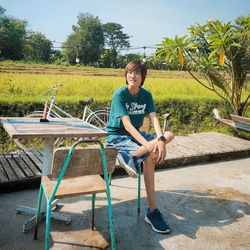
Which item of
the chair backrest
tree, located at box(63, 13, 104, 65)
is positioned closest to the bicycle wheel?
the chair backrest

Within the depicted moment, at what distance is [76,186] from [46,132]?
521 millimetres

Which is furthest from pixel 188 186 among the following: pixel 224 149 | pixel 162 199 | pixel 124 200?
pixel 224 149

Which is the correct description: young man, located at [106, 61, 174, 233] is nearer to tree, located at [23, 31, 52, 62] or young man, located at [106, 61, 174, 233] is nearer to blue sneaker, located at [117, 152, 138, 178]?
blue sneaker, located at [117, 152, 138, 178]

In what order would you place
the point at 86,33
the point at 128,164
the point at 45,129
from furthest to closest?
the point at 86,33
the point at 128,164
the point at 45,129

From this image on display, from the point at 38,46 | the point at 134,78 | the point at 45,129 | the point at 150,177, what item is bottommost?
the point at 150,177

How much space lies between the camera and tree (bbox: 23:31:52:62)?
61.2 m

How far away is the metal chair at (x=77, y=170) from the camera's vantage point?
228 centimetres

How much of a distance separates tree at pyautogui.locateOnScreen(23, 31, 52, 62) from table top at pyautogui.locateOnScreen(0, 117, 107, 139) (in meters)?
60.1

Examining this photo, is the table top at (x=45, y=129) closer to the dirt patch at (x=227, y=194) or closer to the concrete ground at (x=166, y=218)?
the concrete ground at (x=166, y=218)

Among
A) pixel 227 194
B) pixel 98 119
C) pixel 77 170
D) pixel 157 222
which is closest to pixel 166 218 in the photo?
pixel 157 222

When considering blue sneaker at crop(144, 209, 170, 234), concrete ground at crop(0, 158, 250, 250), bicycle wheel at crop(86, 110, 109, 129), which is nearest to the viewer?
concrete ground at crop(0, 158, 250, 250)

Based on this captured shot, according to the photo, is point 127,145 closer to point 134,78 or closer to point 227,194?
point 134,78

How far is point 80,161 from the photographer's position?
2.37 m

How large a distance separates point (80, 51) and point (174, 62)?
65.6 metres
